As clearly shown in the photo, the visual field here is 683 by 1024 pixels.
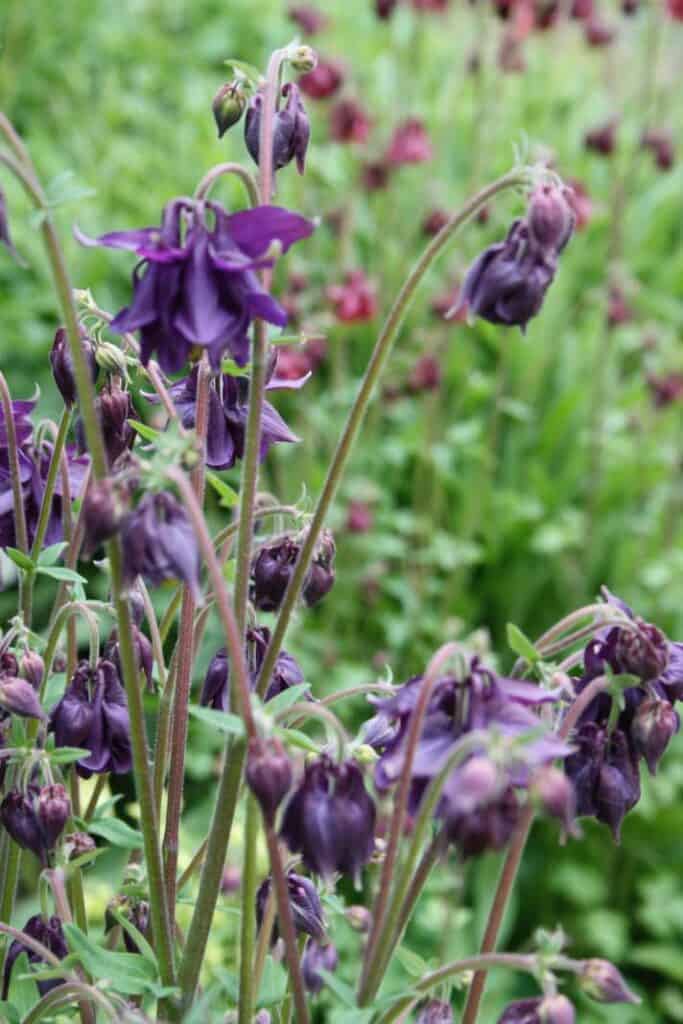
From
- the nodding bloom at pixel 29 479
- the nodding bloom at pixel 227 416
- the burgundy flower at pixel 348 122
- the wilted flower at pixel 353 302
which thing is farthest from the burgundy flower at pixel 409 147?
the nodding bloom at pixel 227 416

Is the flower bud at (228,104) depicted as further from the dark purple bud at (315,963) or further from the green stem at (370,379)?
the dark purple bud at (315,963)

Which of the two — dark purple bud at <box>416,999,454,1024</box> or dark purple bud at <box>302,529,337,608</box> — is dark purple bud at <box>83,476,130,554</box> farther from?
dark purple bud at <box>416,999,454,1024</box>

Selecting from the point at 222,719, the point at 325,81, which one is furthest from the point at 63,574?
the point at 325,81

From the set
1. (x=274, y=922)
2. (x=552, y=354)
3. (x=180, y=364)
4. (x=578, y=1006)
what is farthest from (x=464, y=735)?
(x=552, y=354)

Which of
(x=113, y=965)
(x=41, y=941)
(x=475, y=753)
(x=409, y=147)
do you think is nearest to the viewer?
(x=475, y=753)

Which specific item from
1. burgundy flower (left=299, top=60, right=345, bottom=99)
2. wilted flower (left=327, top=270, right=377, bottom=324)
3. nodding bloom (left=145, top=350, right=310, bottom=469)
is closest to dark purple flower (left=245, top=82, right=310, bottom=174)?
nodding bloom (left=145, top=350, right=310, bottom=469)

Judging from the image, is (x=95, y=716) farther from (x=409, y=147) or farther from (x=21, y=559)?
(x=409, y=147)

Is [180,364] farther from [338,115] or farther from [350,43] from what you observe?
[350,43]
